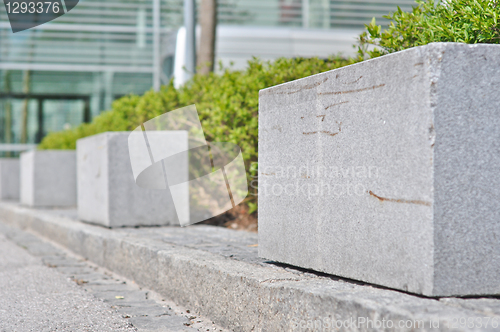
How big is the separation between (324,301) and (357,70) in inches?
35.6

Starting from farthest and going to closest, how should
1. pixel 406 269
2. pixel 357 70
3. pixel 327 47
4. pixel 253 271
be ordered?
pixel 327 47
pixel 253 271
pixel 357 70
pixel 406 269

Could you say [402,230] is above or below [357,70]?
below

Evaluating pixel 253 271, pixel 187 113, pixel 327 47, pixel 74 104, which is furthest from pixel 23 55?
pixel 253 271

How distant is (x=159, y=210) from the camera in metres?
4.98

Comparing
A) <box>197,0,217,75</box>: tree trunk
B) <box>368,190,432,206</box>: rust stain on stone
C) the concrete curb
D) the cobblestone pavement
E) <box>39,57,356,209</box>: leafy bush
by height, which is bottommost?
the cobblestone pavement

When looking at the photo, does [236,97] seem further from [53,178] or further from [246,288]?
[53,178]

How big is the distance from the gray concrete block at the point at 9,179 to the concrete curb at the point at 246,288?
24.6ft

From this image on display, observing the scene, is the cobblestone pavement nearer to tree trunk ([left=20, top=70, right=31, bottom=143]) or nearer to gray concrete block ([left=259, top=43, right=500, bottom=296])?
gray concrete block ([left=259, top=43, right=500, bottom=296])

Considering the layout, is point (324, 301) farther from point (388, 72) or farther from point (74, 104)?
point (74, 104)

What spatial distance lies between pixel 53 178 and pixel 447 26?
707cm

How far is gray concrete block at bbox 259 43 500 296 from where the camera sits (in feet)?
5.97

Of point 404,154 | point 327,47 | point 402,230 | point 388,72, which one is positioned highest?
point 327,47

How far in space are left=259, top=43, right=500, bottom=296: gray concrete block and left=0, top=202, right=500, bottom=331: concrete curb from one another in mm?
118

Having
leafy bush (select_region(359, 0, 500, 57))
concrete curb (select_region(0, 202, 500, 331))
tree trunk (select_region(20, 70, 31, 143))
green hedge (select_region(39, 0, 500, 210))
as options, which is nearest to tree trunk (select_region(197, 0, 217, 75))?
green hedge (select_region(39, 0, 500, 210))
